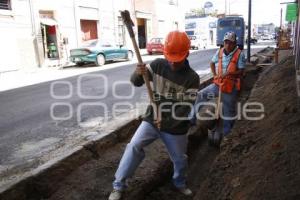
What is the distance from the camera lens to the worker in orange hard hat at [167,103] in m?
3.52

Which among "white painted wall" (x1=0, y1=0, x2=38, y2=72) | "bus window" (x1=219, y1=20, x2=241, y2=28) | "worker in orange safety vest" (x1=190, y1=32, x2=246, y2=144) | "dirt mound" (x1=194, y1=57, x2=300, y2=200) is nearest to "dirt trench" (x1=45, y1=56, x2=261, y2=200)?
"dirt mound" (x1=194, y1=57, x2=300, y2=200)

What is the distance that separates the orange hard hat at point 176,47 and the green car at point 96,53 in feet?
53.7

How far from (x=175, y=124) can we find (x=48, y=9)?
20392 mm

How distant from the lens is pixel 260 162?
11.2 feet

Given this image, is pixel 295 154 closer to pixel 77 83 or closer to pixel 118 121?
pixel 118 121

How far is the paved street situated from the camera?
5.11 metres

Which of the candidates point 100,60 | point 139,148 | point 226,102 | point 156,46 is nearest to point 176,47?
point 139,148

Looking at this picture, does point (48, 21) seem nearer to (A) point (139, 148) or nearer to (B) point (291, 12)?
(B) point (291, 12)

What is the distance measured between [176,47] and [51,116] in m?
4.64

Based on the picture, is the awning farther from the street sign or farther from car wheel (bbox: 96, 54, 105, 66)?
the street sign

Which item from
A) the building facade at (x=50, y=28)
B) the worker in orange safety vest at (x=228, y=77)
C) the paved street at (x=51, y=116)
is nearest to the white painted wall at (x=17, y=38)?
the building facade at (x=50, y=28)

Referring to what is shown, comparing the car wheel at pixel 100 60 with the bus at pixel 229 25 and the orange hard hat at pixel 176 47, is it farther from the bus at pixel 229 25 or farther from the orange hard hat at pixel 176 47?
the orange hard hat at pixel 176 47

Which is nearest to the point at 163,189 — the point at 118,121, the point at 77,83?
the point at 118,121

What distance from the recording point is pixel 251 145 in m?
4.59
